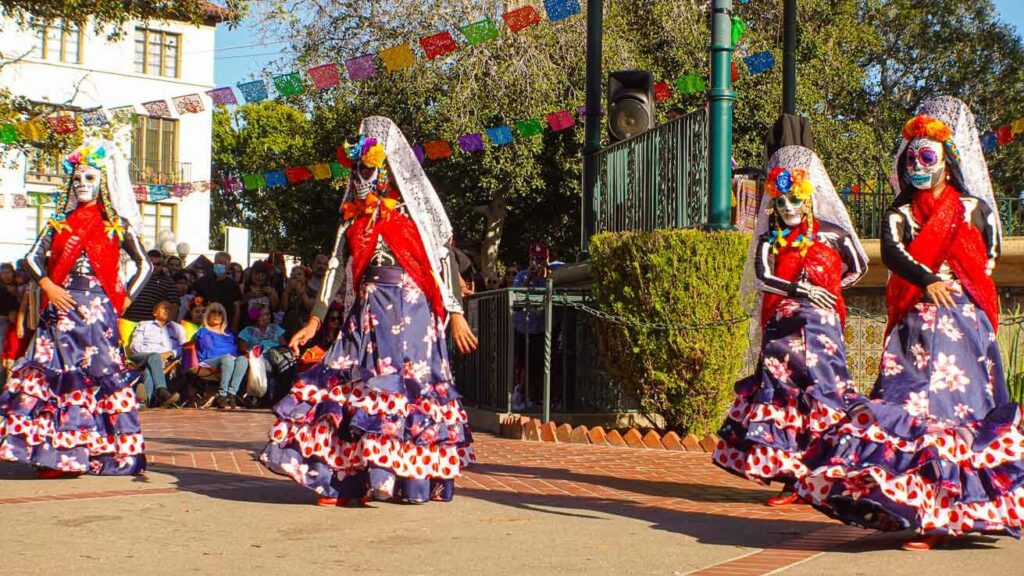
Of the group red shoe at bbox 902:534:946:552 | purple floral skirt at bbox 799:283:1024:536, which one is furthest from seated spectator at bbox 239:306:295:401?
red shoe at bbox 902:534:946:552

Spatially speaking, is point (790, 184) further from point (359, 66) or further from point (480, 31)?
point (359, 66)

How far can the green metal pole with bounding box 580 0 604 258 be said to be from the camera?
1456 centimetres

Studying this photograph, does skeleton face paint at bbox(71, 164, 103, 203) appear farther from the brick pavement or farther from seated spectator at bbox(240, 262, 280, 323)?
seated spectator at bbox(240, 262, 280, 323)

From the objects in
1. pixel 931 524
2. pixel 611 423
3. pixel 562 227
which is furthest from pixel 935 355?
pixel 562 227

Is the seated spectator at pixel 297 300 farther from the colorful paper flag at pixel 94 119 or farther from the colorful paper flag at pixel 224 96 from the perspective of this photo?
the colorful paper flag at pixel 94 119

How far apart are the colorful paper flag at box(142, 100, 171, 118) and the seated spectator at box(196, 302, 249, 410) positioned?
3.29 m

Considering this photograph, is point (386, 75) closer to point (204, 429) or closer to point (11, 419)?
point (204, 429)

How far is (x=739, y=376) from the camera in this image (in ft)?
38.6

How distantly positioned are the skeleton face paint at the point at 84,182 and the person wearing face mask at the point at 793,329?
4.21 meters

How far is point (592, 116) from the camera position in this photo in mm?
14781

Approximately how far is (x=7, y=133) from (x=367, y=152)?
1196cm

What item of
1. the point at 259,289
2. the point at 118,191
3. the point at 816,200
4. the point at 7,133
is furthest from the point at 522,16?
the point at 816,200

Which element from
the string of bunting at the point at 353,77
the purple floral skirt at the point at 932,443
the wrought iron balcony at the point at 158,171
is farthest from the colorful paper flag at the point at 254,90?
the wrought iron balcony at the point at 158,171

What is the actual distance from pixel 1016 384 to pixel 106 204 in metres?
8.09
